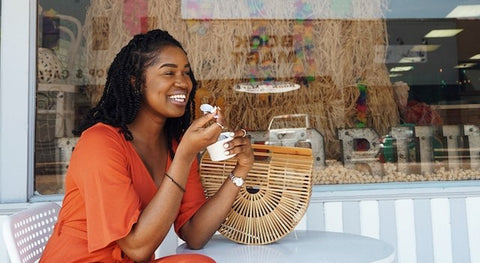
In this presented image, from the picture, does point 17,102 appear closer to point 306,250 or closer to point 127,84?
point 127,84

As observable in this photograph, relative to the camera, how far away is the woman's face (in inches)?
39.5

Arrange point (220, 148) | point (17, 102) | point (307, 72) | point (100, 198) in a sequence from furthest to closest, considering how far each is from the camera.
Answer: point (307, 72) → point (17, 102) → point (220, 148) → point (100, 198)

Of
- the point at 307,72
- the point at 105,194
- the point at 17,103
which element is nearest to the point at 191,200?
the point at 105,194

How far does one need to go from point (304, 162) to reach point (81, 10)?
2.36 meters

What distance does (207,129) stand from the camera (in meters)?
0.88

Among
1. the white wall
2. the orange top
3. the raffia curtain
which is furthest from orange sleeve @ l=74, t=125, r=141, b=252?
the raffia curtain

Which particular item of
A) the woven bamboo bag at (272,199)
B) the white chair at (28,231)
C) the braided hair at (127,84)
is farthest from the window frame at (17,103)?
the woven bamboo bag at (272,199)

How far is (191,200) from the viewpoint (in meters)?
1.10

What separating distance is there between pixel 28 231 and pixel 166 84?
475 mm

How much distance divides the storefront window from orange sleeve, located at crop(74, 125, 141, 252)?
171cm

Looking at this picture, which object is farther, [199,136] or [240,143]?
[240,143]

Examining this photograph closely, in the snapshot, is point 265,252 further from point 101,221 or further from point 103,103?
point 103,103

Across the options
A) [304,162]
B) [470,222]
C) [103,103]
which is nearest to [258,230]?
[304,162]

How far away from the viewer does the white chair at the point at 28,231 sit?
0.94m
